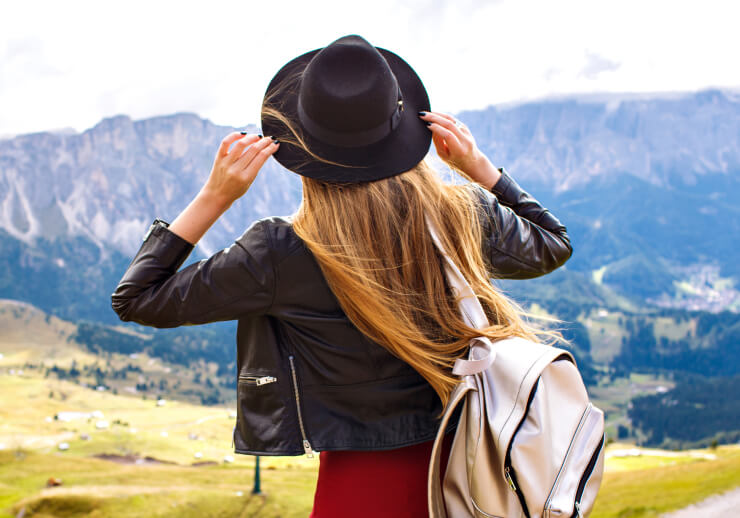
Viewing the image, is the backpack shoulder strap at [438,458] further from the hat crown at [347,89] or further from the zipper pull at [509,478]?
the hat crown at [347,89]

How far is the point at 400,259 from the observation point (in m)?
2.84

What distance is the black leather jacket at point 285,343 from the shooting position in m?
2.66

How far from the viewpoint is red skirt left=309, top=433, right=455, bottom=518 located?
3.00 meters

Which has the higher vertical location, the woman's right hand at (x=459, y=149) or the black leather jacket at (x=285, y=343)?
the woman's right hand at (x=459, y=149)

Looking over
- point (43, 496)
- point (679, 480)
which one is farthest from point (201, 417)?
point (679, 480)

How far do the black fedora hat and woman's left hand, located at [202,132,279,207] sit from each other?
109 millimetres

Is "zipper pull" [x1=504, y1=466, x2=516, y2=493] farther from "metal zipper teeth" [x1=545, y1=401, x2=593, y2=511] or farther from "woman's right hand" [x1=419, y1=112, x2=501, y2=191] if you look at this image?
"woman's right hand" [x1=419, y1=112, x2=501, y2=191]

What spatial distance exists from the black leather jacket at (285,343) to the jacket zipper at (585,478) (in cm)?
72

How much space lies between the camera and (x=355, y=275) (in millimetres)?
2713

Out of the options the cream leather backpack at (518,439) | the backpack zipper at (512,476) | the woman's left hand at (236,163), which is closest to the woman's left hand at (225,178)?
the woman's left hand at (236,163)

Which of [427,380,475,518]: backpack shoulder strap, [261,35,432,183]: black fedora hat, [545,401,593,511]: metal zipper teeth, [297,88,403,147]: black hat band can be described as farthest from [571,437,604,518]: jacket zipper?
[297,88,403,147]: black hat band

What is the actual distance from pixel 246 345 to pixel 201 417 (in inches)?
5916

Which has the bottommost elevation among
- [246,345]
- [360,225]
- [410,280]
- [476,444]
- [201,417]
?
[201,417]

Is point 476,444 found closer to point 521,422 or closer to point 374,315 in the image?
point 521,422
